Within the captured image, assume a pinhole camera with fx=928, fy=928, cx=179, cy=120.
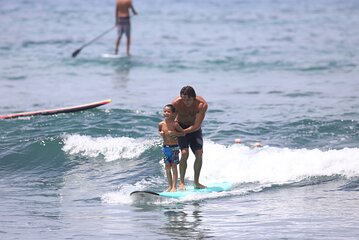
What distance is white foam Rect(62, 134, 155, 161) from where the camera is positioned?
1520cm

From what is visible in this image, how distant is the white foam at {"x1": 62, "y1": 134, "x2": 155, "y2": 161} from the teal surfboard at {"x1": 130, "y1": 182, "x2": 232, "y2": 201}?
9.38 ft

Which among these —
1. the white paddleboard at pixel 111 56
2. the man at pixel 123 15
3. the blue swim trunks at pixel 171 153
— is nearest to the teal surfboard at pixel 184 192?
the blue swim trunks at pixel 171 153

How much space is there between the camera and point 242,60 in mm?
26703

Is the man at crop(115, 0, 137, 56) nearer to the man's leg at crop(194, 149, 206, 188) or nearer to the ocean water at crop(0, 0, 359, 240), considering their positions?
the ocean water at crop(0, 0, 359, 240)

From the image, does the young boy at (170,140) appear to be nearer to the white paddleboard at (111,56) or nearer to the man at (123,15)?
the man at (123,15)

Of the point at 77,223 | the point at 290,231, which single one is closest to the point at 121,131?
the point at 77,223

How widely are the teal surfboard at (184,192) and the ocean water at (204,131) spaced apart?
97 millimetres

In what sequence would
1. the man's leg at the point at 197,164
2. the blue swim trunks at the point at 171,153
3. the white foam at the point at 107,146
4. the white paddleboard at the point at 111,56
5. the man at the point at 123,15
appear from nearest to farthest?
the blue swim trunks at the point at 171,153 → the man's leg at the point at 197,164 → the white foam at the point at 107,146 → the man at the point at 123,15 → the white paddleboard at the point at 111,56

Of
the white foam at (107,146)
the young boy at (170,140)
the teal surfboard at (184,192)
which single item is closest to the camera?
the teal surfboard at (184,192)

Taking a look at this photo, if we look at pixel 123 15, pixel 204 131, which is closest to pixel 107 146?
pixel 204 131

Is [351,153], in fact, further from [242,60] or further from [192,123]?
[242,60]

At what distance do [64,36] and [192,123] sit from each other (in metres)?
23.9

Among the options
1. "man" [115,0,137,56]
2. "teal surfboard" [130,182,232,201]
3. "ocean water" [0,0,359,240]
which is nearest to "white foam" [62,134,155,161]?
"ocean water" [0,0,359,240]

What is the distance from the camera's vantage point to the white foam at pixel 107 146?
1520 cm
